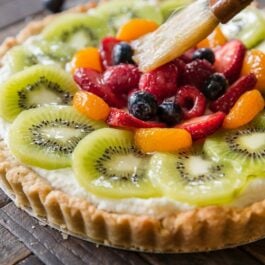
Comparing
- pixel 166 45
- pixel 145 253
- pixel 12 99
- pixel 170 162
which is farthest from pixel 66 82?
pixel 145 253

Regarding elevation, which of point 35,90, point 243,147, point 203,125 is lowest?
point 243,147

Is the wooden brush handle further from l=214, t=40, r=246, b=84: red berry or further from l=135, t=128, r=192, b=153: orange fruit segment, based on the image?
l=135, t=128, r=192, b=153: orange fruit segment

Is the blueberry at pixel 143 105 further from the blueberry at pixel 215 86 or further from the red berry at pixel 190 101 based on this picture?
the blueberry at pixel 215 86

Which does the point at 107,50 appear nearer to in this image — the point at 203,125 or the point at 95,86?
the point at 95,86

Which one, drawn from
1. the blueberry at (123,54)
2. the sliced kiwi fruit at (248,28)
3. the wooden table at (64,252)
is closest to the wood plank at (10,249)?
the wooden table at (64,252)

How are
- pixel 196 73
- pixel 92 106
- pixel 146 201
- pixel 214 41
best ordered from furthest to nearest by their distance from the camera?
pixel 214 41
pixel 196 73
pixel 92 106
pixel 146 201

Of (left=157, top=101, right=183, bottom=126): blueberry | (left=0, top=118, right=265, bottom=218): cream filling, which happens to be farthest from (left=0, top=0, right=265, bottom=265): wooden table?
(left=157, top=101, right=183, bottom=126): blueberry

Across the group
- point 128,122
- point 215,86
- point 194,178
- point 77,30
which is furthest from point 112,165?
point 77,30
